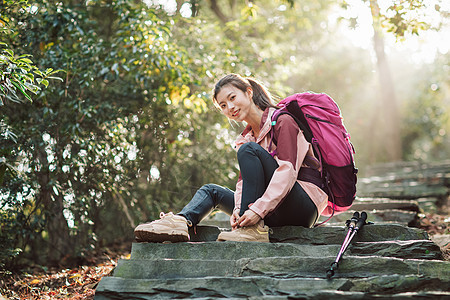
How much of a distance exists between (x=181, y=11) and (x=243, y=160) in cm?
414

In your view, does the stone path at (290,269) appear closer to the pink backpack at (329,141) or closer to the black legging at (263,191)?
the black legging at (263,191)

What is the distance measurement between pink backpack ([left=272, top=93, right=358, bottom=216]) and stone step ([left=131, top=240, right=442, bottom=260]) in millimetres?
408

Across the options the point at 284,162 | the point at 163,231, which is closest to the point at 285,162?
the point at 284,162

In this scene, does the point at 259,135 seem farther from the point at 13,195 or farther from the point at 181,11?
the point at 181,11

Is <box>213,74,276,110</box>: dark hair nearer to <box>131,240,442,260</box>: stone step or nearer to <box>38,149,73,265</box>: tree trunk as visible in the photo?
<box>131,240,442,260</box>: stone step

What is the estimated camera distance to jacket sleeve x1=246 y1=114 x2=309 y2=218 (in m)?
2.77

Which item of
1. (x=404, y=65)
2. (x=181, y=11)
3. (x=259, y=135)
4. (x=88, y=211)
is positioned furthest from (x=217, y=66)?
(x=404, y=65)

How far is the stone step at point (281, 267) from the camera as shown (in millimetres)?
2271

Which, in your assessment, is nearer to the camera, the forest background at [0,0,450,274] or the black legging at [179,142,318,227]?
the black legging at [179,142,318,227]

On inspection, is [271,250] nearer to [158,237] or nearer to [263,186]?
[263,186]

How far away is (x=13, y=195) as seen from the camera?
156 inches

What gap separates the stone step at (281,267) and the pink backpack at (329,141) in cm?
68

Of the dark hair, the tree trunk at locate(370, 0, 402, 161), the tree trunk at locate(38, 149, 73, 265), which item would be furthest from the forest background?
the tree trunk at locate(370, 0, 402, 161)

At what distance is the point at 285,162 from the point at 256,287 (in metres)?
0.90
